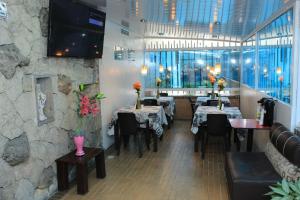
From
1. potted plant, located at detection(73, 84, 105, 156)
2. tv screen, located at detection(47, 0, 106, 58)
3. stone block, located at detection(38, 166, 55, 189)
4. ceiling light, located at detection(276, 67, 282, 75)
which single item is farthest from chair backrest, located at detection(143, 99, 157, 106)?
stone block, located at detection(38, 166, 55, 189)

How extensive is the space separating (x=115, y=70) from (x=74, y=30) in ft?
8.06

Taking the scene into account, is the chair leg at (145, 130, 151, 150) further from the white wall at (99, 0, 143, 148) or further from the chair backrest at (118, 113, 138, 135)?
the white wall at (99, 0, 143, 148)

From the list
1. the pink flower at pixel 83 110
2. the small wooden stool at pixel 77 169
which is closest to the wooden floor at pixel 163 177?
the small wooden stool at pixel 77 169

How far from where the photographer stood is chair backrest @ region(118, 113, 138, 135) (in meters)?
5.29

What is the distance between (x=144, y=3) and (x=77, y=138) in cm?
281

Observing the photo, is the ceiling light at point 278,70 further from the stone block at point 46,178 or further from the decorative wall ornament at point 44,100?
the stone block at point 46,178

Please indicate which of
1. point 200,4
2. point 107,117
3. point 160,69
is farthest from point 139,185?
point 160,69

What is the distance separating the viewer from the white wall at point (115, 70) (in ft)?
18.2

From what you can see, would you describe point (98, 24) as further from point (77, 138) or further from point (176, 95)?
point (176, 95)

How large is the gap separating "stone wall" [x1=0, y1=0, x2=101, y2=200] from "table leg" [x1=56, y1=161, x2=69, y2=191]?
7 centimetres

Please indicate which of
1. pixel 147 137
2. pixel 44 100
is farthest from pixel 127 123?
pixel 44 100

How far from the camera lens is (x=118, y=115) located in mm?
5375

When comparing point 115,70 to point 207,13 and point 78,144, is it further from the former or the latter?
point 78,144

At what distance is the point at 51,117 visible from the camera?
3.75m
